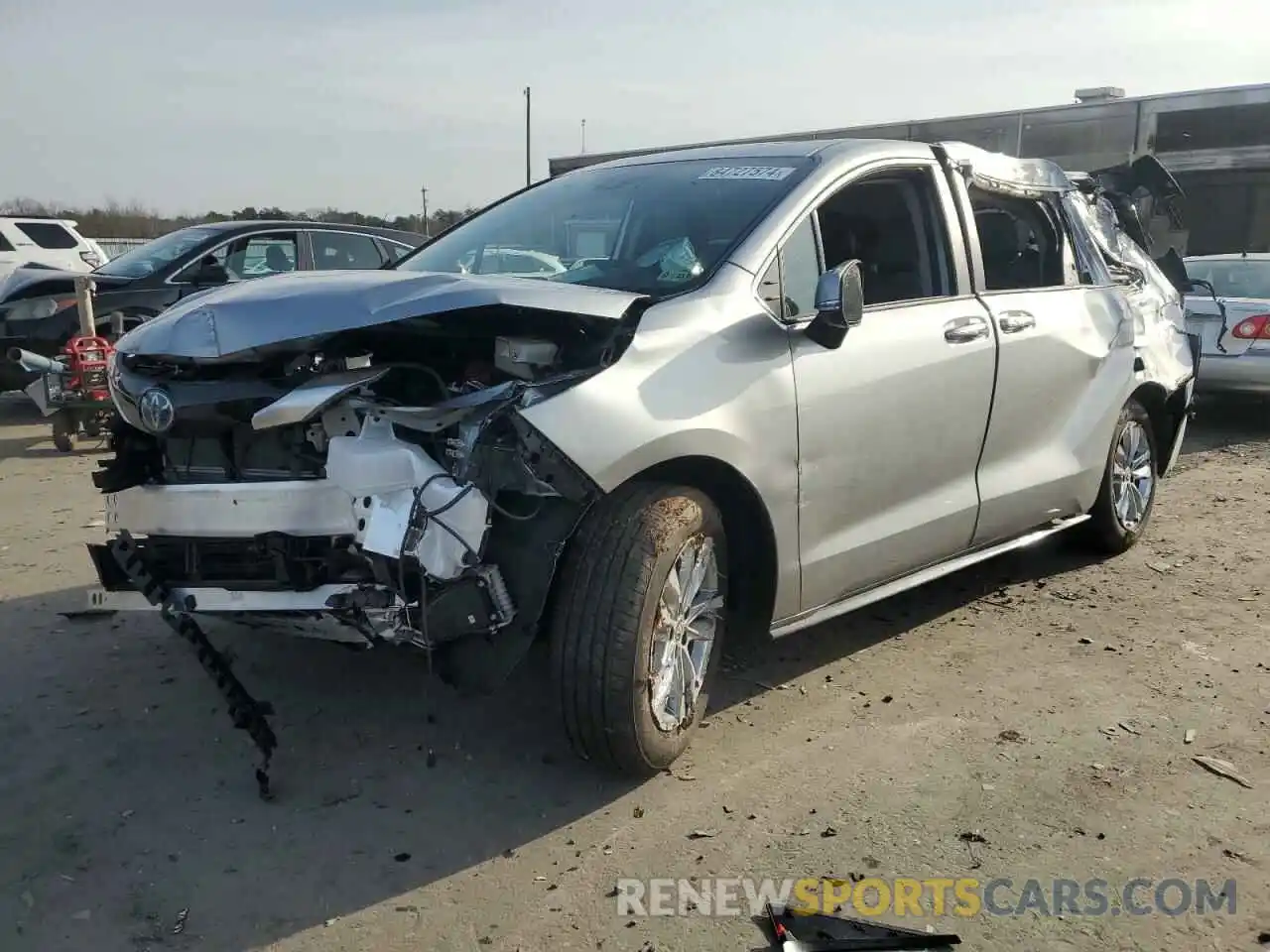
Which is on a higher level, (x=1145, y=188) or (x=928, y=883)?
(x=1145, y=188)

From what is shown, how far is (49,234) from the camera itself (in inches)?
593

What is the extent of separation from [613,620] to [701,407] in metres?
0.68

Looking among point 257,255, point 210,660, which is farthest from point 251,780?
point 257,255

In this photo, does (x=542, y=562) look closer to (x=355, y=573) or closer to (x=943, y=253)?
(x=355, y=573)

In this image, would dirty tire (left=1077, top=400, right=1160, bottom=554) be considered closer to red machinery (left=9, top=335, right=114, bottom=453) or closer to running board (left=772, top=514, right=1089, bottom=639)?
running board (left=772, top=514, right=1089, bottom=639)

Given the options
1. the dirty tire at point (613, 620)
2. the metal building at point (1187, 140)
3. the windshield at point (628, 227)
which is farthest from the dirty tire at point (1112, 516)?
the metal building at point (1187, 140)

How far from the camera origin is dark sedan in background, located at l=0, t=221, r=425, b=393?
362 inches

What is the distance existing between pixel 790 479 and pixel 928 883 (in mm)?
1286

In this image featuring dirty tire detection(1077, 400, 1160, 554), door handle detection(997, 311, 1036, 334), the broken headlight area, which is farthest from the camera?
dirty tire detection(1077, 400, 1160, 554)

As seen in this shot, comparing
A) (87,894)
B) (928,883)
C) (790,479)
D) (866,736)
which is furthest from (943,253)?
(87,894)

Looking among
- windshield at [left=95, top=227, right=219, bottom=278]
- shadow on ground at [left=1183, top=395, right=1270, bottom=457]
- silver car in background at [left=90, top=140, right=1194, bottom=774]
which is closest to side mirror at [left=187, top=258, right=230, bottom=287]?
windshield at [left=95, top=227, right=219, bottom=278]

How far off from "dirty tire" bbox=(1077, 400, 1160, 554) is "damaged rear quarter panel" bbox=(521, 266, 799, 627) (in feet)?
8.14

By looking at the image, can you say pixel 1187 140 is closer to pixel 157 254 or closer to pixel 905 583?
pixel 157 254

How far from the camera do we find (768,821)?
10.4 feet
